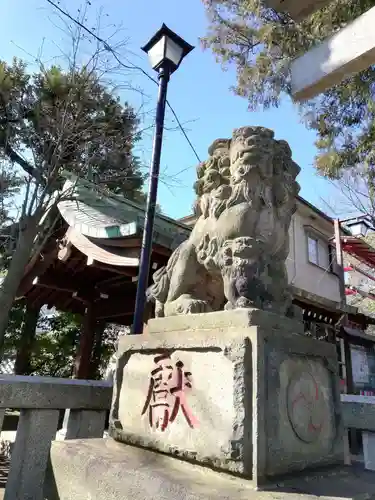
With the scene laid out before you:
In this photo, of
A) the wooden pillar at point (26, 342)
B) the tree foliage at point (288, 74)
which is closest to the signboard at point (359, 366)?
the tree foliage at point (288, 74)

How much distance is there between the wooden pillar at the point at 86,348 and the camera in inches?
277

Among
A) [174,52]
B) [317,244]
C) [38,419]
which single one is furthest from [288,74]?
[317,244]

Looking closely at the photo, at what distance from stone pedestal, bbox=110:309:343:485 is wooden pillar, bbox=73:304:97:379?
16.3ft

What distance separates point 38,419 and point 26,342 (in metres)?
7.11

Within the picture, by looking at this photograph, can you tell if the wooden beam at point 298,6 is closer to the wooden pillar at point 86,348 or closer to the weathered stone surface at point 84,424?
the weathered stone surface at point 84,424

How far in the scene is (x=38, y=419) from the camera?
2.58m

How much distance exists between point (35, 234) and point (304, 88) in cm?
411

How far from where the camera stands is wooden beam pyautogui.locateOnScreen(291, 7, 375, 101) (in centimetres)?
241

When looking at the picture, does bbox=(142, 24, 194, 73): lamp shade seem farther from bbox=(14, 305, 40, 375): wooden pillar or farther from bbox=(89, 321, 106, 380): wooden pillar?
bbox=(14, 305, 40, 375): wooden pillar

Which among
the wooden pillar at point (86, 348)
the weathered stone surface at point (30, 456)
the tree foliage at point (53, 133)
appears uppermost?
the tree foliage at point (53, 133)

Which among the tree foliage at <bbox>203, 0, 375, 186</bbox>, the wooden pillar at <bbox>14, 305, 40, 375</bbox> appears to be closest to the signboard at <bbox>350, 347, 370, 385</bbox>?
the tree foliage at <bbox>203, 0, 375, 186</bbox>

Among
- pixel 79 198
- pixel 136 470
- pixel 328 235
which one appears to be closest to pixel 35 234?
pixel 79 198

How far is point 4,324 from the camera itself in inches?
198

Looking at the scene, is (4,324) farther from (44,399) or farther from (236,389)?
(236,389)
